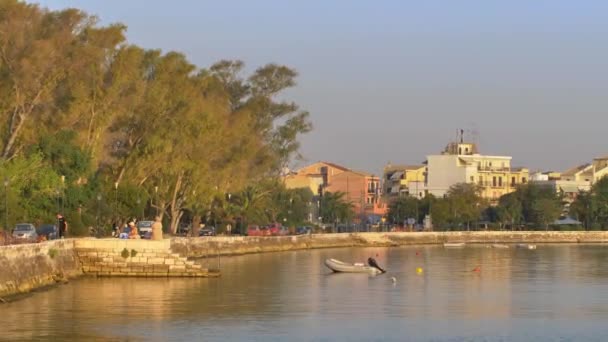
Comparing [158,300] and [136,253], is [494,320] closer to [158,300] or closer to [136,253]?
[158,300]

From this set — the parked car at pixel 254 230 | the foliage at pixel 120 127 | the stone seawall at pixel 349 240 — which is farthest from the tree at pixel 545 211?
the foliage at pixel 120 127

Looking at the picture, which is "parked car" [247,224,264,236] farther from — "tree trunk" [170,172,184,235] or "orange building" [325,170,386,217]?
"orange building" [325,170,386,217]

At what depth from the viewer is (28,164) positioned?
65312 mm

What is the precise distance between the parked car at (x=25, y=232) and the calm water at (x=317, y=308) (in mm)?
4818

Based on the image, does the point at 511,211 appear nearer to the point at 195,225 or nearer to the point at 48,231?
the point at 195,225

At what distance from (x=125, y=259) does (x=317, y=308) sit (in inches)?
495

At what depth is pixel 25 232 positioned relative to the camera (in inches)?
2290

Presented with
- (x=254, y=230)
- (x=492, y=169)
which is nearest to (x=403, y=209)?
(x=492, y=169)

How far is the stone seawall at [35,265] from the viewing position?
144 ft

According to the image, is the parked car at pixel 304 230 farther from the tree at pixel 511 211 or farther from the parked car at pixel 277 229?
the tree at pixel 511 211

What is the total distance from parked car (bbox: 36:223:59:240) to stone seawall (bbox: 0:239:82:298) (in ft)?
20.8

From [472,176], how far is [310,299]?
124364mm

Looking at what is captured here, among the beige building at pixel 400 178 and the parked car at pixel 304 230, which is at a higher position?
the beige building at pixel 400 178

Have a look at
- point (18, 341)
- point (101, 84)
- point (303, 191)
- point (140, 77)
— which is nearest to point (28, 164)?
point (101, 84)
